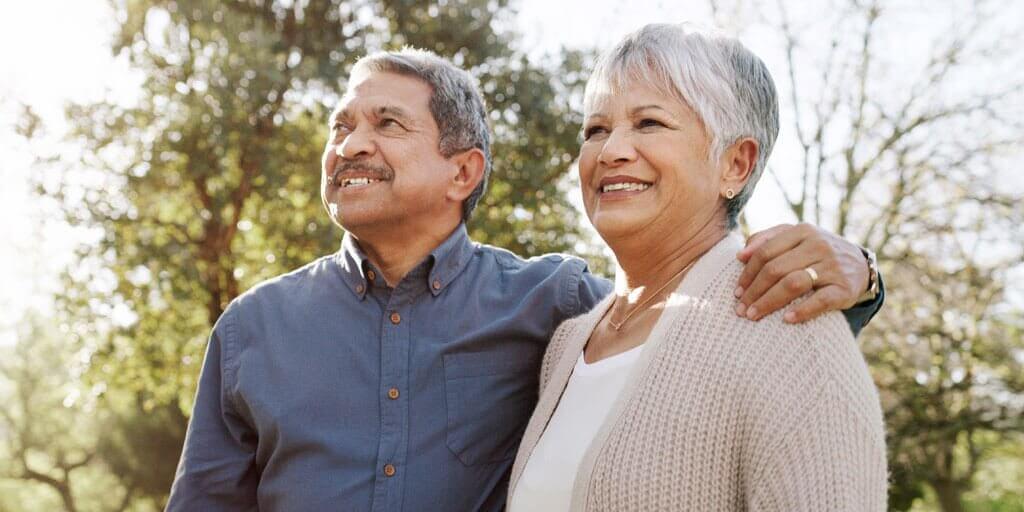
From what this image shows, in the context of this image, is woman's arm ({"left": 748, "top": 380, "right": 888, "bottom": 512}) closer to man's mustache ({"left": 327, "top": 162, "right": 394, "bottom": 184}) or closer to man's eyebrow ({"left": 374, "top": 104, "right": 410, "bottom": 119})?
man's mustache ({"left": 327, "top": 162, "right": 394, "bottom": 184})

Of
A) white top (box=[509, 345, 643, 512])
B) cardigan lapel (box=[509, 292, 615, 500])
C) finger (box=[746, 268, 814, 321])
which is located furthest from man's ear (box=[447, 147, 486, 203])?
finger (box=[746, 268, 814, 321])

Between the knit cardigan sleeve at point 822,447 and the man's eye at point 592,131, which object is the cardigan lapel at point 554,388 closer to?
the man's eye at point 592,131

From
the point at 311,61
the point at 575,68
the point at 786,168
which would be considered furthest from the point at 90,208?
the point at 786,168

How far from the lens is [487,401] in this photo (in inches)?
101

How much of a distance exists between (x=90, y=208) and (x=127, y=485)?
32.4 feet

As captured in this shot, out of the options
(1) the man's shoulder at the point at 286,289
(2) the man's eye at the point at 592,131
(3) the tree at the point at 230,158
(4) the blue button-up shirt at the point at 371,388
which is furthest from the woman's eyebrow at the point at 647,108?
(3) the tree at the point at 230,158

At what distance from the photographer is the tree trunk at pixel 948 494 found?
1364 cm

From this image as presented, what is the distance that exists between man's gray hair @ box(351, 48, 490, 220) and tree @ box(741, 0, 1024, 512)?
413 inches

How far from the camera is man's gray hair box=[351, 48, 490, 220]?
115 inches

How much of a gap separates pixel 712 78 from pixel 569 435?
0.84 m

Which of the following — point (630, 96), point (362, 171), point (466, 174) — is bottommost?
point (466, 174)

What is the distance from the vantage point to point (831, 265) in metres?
1.81

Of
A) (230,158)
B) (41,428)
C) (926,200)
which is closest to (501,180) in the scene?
(230,158)

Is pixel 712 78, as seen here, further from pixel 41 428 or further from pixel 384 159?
pixel 41 428
